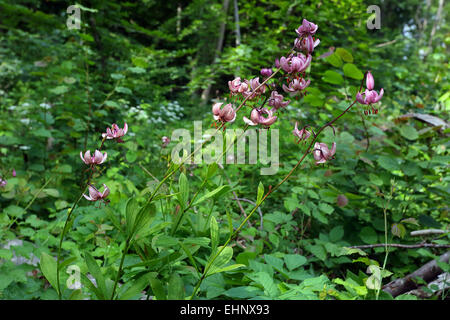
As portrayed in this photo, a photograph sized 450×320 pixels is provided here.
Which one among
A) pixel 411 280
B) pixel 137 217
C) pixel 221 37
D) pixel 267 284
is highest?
pixel 221 37

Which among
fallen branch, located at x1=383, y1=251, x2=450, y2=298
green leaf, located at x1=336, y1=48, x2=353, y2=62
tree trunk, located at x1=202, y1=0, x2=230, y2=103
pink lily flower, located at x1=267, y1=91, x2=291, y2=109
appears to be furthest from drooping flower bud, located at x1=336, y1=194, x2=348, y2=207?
tree trunk, located at x1=202, y1=0, x2=230, y2=103

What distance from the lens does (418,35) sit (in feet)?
66.1

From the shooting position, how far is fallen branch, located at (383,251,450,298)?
1.42m

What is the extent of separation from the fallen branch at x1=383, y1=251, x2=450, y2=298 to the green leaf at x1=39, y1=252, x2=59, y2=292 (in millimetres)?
1344

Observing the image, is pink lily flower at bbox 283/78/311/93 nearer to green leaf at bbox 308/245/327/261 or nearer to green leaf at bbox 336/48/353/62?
green leaf at bbox 308/245/327/261

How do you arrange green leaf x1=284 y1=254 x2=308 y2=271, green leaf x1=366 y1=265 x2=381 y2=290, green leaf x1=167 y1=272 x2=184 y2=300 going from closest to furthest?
green leaf x1=167 y1=272 x2=184 y2=300
green leaf x1=366 y1=265 x2=381 y2=290
green leaf x1=284 y1=254 x2=308 y2=271

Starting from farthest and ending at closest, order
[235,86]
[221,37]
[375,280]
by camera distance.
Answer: [221,37] < [375,280] < [235,86]

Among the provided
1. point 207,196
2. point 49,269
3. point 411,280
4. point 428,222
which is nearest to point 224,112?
point 207,196

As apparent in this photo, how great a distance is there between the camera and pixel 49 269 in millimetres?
834

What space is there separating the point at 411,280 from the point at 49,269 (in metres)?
1.48

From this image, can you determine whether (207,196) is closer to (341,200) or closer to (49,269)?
(49,269)

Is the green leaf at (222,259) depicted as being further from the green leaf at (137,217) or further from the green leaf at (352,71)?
the green leaf at (352,71)
